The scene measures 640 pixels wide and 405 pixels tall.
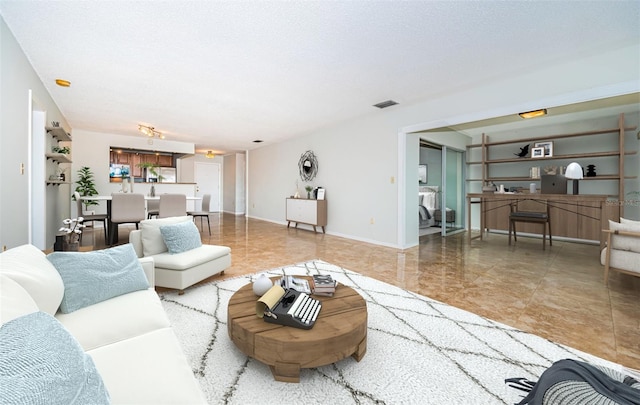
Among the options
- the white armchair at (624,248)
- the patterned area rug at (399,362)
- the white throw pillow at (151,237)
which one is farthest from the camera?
the white throw pillow at (151,237)

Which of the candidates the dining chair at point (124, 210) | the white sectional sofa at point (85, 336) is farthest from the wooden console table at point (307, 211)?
the white sectional sofa at point (85, 336)

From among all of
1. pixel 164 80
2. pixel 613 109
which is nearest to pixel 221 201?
pixel 164 80

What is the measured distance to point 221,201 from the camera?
11.0 meters

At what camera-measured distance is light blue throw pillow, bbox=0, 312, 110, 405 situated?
1.69ft

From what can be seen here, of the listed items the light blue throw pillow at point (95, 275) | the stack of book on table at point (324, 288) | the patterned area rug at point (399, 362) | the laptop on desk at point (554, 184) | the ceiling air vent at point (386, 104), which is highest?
the ceiling air vent at point (386, 104)

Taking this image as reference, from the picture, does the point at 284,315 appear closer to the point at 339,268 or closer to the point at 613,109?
the point at 339,268

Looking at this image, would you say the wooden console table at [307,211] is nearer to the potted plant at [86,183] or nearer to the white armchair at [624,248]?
the potted plant at [86,183]

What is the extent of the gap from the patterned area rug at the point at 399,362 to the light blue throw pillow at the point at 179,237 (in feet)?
2.21

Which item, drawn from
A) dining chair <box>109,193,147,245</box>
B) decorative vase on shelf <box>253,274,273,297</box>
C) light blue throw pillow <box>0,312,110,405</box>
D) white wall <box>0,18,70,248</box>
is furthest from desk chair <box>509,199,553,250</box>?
white wall <box>0,18,70,248</box>

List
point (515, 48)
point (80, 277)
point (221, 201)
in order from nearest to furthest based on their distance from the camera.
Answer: point (80, 277) → point (515, 48) → point (221, 201)

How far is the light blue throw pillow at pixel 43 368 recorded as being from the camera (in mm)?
516

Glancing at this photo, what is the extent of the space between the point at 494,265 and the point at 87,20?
16.7ft

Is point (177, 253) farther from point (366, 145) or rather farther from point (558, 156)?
point (558, 156)

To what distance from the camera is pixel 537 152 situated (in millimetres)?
5742
